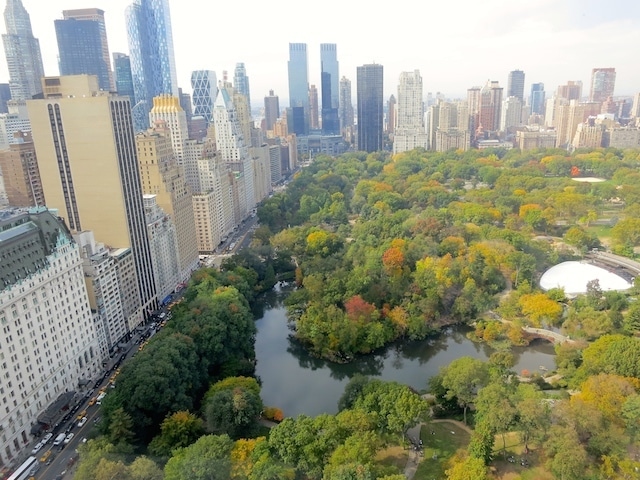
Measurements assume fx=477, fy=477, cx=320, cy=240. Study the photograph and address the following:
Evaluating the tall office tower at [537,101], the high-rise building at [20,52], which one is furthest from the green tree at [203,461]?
the tall office tower at [537,101]

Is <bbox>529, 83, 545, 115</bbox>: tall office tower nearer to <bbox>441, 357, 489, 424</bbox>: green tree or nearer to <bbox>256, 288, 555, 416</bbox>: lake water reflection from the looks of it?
<bbox>256, 288, 555, 416</bbox>: lake water reflection

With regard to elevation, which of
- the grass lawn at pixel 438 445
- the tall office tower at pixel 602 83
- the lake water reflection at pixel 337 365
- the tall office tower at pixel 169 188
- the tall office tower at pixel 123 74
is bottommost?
the lake water reflection at pixel 337 365

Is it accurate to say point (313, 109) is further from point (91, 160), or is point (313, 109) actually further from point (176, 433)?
point (176, 433)

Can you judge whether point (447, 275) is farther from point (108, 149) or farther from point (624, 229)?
point (108, 149)

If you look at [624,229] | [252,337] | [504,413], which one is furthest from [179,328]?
[624,229]

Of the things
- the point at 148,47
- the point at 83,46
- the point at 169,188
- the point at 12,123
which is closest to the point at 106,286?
the point at 169,188

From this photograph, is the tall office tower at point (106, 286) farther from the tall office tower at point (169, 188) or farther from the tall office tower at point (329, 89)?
the tall office tower at point (329, 89)
